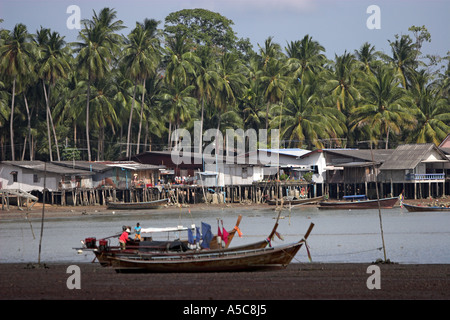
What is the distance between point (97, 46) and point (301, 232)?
33.3 m

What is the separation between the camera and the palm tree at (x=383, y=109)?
7350cm

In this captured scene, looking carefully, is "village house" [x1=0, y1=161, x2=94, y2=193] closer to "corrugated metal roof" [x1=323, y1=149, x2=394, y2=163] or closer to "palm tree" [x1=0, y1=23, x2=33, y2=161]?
"palm tree" [x1=0, y1=23, x2=33, y2=161]

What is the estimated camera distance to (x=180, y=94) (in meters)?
77.3

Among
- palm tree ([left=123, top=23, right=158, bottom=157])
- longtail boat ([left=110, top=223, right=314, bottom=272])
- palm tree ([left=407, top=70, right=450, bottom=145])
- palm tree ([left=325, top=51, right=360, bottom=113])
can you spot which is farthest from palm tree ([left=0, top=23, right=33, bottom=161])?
longtail boat ([left=110, top=223, right=314, bottom=272])

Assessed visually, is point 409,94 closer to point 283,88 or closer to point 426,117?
point 426,117

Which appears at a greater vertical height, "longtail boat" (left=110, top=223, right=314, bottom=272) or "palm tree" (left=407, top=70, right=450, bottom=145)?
"palm tree" (left=407, top=70, right=450, bottom=145)

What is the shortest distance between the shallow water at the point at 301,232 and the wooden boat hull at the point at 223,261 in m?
4.84

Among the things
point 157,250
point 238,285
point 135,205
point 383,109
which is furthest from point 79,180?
point 238,285

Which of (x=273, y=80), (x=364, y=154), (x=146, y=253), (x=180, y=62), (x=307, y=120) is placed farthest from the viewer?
(x=273, y=80)

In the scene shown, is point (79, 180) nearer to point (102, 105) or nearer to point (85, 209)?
point (85, 209)

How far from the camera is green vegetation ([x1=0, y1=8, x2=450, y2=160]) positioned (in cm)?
6962

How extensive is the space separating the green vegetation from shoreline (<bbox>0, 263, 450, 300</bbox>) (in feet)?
149

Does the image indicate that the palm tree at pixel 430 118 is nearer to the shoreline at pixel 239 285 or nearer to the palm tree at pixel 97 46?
the palm tree at pixel 97 46

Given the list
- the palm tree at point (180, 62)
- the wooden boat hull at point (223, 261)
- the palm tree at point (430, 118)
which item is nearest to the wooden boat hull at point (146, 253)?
the wooden boat hull at point (223, 261)
